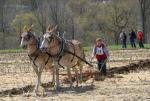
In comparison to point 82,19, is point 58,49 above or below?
below

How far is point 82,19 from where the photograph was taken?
82312 mm

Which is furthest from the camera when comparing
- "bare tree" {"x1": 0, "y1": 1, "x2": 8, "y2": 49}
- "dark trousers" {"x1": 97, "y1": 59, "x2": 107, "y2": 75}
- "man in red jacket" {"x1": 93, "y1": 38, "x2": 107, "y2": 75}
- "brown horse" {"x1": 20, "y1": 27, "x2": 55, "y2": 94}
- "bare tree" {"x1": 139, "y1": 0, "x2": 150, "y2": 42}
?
"bare tree" {"x1": 0, "y1": 1, "x2": 8, "y2": 49}

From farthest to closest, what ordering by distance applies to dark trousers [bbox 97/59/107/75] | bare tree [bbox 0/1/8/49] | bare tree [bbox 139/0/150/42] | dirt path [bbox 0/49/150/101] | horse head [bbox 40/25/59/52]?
1. bare tree [bbox 0/1/8/49]
2. bare tree [bbox 139/0/150/42]
3. dark trousers [bbox 97/59/107/75]
4. horse head [bbox 40/25/59/52]
5. dirt path [bbox 0/49/150/101]

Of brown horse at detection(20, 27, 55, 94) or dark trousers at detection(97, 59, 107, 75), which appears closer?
brown horse at detection(20, 27, 55, 94)

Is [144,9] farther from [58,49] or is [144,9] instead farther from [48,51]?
[48,51]

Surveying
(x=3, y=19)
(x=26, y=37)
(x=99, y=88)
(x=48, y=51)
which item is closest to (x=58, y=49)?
(x=48, y=51)

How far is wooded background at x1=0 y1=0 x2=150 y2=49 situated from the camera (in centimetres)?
7194

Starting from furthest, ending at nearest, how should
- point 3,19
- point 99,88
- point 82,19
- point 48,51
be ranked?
point 82,19 → point 3,19 → point 99,88 → point 48,51

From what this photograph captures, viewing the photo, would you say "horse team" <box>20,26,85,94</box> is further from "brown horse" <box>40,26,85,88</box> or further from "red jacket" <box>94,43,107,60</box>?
"red jacket" <box>94,43,107,60</box>

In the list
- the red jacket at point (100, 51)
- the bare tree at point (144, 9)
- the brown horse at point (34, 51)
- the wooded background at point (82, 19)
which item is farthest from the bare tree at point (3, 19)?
the brown horse at point (34, 51)

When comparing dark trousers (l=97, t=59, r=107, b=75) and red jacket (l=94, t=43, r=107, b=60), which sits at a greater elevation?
red jacket (l=94, t=43, r=107, b=60)

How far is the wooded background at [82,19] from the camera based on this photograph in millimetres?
71938

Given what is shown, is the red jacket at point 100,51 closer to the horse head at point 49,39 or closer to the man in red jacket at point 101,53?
the man in red jacket at point 101,53

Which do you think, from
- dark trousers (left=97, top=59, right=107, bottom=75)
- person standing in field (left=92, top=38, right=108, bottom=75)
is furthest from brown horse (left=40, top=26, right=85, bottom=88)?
dark trousers (left=97, top=59, right=107, bottom=75)
